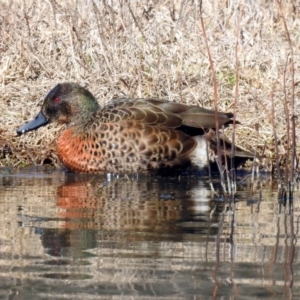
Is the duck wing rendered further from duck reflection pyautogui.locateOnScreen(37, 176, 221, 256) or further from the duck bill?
the duck bill

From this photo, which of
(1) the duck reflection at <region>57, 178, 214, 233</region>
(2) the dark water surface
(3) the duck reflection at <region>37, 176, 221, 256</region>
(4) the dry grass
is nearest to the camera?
(2) the dark water surface

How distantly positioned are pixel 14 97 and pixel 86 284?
578 cm

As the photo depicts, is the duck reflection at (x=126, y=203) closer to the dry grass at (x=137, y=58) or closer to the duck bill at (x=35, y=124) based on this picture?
the duck bill at (x=35, y=124)

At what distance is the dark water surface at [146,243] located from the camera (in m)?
4.13

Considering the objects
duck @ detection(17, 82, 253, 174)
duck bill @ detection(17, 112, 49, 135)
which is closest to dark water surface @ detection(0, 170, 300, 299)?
duck @ detection(17, 82, 253, 174)

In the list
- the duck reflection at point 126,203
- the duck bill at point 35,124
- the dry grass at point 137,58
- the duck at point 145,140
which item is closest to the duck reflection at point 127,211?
the duck reflection at point 126,203

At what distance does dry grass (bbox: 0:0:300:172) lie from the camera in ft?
30.4

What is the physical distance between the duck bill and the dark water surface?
1230 millimetres

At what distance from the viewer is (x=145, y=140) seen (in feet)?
26.7

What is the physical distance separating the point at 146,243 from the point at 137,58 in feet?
16.5

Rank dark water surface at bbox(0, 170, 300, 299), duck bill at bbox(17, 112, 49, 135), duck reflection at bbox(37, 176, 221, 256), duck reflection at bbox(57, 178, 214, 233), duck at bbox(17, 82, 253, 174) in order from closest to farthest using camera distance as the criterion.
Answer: dark water surface at bbox(0, 170, 300, 299) → duck reflection at bbox(37, 176, 221, 256) → duck reflection at bbox(57, 178, 214, 233) → duck at bbox(17, 82, 253, 174) → duck bill at bbox(17, 112, 49, 135)

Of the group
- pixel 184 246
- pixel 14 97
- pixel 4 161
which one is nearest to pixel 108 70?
pixel 14 97

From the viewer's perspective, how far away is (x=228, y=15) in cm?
1109

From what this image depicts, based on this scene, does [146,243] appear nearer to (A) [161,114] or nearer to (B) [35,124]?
(A) [161,114]
